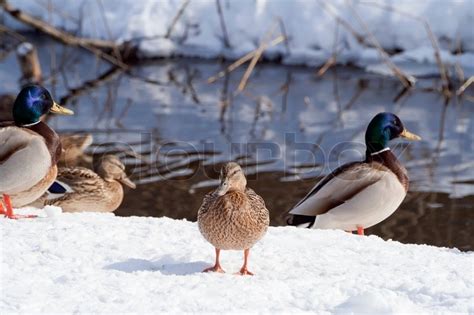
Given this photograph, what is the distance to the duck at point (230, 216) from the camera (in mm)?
4109

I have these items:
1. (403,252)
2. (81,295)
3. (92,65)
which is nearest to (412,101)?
(92,65)

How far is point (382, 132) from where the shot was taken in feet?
22.0

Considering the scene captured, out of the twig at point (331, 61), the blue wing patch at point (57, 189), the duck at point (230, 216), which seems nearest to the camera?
the duck at point (230, 216)

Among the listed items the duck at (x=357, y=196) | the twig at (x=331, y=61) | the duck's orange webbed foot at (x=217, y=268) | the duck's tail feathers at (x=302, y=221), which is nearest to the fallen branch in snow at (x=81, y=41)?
the twig at (x=331, y=61)

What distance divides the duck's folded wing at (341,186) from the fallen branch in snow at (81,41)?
8.38 meters

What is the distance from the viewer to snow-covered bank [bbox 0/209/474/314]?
373 centimetres

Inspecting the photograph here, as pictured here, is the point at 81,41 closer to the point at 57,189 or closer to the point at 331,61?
the point at 331,61

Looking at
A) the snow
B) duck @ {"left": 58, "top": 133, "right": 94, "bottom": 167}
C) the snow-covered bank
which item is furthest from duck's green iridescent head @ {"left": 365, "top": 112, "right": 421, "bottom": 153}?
the snow

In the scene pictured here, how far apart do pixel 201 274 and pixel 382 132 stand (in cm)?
295

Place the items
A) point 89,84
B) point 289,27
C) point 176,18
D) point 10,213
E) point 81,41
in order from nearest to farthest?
point 10,213, point 89,84, point 81,41, point 289,27, point 176,18

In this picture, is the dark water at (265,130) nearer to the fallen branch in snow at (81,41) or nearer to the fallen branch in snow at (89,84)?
the fallen branch in snow at (89,84)

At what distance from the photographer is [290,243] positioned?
4777 millimetres

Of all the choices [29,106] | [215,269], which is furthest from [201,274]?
[29,106]

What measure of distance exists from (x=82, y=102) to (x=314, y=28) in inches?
181
